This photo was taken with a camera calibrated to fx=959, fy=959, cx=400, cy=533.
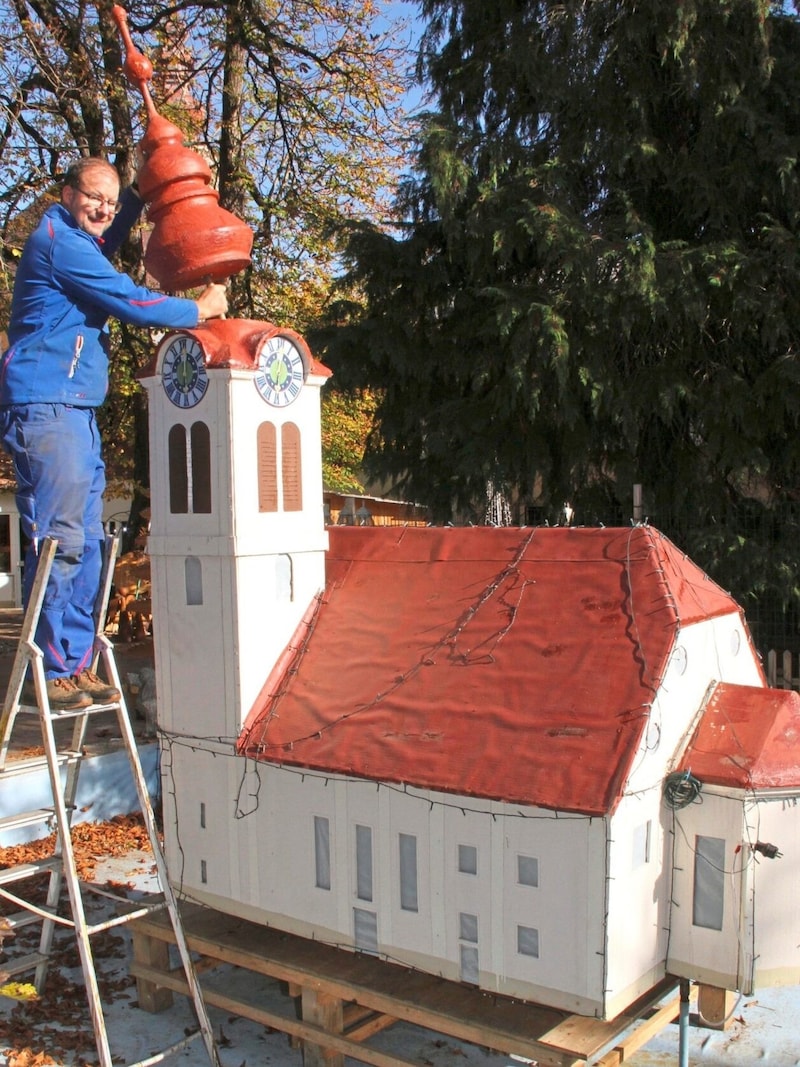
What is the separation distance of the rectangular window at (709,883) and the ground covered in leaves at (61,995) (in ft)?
11.5

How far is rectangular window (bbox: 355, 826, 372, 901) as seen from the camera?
5277 mm

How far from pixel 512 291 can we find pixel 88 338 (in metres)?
6.85

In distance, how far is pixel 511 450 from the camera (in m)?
11.6

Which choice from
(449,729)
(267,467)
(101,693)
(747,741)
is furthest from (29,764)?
(747,741)

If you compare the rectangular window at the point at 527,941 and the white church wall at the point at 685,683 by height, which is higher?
the white church wall at the point at 685,683

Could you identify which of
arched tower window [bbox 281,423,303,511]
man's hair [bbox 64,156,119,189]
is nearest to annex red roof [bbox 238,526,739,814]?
arched tower window [bbox 281,423,303,511]

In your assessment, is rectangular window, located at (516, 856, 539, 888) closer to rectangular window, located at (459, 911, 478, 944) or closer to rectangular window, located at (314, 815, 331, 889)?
rectangular window, located at (459, 911, 478, 944)

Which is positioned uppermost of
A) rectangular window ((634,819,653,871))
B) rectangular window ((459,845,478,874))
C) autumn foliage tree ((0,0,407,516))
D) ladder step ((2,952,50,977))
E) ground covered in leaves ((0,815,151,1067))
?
autumn foliage tree ((0,0,407,516))

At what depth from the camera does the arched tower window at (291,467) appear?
6.08m

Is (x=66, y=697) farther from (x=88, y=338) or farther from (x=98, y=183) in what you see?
(x=98, y=183)

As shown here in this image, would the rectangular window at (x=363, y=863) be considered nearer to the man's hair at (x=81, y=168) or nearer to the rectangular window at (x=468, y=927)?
the rectangular window at (x=468, y=927)

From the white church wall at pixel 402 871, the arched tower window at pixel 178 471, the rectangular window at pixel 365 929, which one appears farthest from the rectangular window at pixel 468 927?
the arched tower window at pixel 178 471

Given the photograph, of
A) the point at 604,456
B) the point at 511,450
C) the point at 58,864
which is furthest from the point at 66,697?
the point at 604,456

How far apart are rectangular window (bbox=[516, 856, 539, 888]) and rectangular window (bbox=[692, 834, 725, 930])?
905 mm
